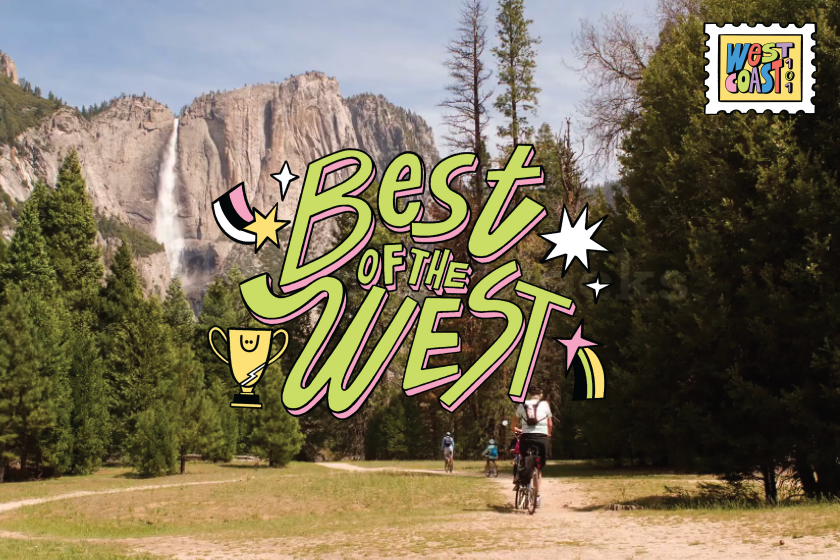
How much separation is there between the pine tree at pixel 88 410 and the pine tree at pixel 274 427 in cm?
750

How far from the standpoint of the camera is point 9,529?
17.5 m

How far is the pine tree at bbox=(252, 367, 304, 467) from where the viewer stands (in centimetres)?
3953

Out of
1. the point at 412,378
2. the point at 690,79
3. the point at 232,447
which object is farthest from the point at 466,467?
the point at 690,79

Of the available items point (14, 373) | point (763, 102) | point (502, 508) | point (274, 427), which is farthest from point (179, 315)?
point (763, 102)

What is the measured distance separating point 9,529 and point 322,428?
38.8 meters

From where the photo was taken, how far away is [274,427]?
39.8 meters

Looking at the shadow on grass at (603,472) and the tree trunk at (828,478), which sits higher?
the tree trunk at (828,478)

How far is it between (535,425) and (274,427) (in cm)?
2805

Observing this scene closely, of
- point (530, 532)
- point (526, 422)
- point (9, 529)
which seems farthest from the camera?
point (9, 529)

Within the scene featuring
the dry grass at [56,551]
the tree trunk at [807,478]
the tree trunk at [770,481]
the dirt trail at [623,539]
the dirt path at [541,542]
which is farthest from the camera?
the tree trunk at [770,481]

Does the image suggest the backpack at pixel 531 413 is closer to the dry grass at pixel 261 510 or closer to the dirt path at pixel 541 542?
the dirt path at pixel 541 542

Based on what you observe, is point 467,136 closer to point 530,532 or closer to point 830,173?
point 830,173

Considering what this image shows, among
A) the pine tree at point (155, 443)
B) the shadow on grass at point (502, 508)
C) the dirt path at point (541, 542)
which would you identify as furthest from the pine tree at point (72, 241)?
the dirt path at point (541, 542)

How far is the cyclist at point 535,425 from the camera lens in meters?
13.6
